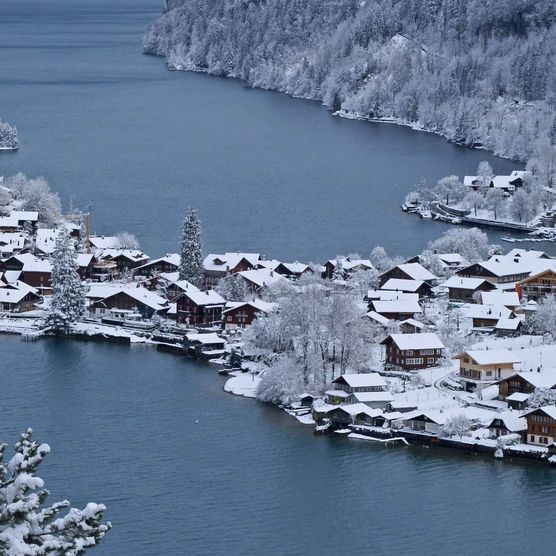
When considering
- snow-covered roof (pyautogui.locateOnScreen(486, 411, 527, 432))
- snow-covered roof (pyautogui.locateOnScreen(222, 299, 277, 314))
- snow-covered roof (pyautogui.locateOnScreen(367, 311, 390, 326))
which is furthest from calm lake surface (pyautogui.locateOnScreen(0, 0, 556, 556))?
snow-covered roof (pyautogui.locateOnScreen(367, 311, 390, 326))

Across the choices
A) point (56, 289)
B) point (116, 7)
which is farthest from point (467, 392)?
point (116, 7)

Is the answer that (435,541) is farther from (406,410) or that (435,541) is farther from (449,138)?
(449,138)

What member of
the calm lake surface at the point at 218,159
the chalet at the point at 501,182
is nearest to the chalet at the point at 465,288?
the calm lake surface at the point at 218,159

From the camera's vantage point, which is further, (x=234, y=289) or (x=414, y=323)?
(x=234, y=289)

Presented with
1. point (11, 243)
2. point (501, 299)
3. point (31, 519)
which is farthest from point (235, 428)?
point (31, 519)

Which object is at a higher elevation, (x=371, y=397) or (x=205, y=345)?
(x=205, y=345)

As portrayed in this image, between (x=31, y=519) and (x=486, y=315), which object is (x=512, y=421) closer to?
(x=486, y=315)
